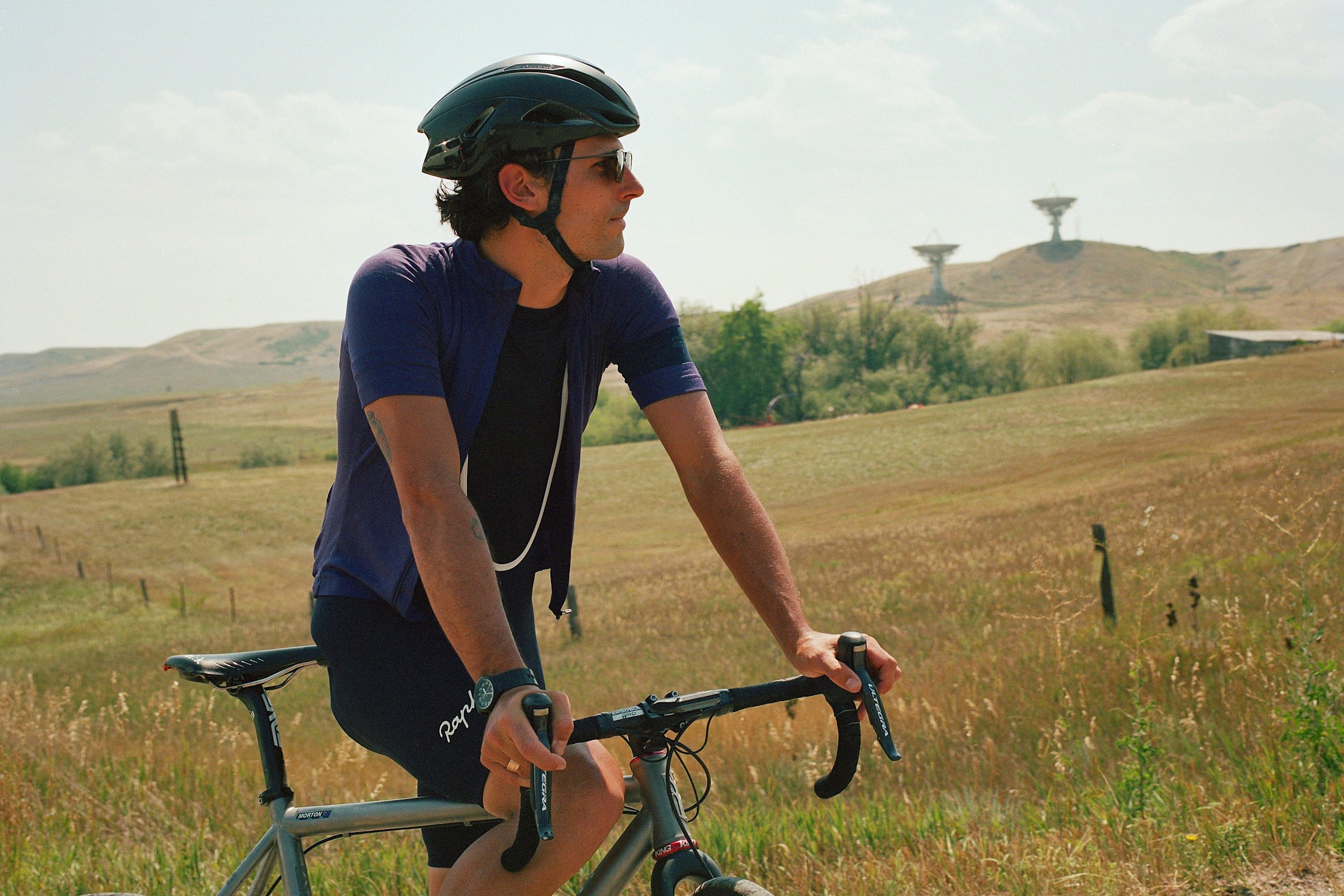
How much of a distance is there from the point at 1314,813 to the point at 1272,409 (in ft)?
185

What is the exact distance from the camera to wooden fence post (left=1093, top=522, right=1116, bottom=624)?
9922 millimetres

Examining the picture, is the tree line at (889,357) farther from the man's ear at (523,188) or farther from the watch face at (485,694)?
the watch face at (485,694)

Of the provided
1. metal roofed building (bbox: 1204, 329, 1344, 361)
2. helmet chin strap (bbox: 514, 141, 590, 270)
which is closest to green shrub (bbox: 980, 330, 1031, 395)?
metal roofed building (bbox: 1204, 329, 1344, 361)

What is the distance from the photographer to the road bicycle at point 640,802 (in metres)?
1.77

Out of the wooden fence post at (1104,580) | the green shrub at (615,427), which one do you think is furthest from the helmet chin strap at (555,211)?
the green shrub at (615,427)

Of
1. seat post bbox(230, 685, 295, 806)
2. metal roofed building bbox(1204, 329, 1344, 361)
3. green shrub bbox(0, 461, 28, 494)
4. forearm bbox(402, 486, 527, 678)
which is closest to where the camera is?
forearm bbox(402, 486, 527, 678)

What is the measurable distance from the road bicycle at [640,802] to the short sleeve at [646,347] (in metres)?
0.83

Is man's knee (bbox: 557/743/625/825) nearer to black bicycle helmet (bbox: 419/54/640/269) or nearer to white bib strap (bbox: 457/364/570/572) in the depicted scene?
white bib strap (bbox: 457/364/570/572)

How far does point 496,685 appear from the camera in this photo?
1.78m

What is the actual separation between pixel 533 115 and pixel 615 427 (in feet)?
298

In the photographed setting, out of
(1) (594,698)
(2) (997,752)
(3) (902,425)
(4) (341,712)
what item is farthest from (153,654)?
(3) (902,425)

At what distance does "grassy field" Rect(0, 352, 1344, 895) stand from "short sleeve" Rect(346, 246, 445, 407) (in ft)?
7.57

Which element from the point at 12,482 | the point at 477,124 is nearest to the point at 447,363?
the point at 477,124

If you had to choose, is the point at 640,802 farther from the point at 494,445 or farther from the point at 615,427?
the point at 615,427
